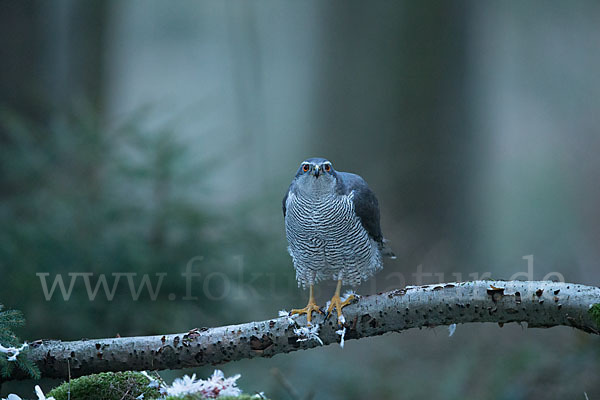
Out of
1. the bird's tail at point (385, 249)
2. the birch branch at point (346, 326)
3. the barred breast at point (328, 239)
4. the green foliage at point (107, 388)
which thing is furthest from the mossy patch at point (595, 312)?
the green foliage at point (107, 388)

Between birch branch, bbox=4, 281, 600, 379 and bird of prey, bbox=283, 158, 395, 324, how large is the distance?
212mm

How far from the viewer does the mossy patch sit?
2.02 metres

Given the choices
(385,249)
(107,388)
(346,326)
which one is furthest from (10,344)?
(385,249)

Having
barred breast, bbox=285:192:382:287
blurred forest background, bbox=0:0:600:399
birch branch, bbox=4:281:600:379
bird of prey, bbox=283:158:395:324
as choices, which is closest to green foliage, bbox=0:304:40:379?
birch branch, bbox=4:281:600:379

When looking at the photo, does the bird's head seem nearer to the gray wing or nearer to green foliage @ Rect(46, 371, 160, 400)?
the gray wing

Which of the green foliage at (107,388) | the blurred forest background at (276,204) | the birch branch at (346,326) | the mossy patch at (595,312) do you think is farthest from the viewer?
the blurred forest background at (276,204)

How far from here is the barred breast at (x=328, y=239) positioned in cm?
283

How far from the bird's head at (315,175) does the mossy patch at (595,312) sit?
1.31 metres

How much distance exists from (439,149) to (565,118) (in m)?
7.65

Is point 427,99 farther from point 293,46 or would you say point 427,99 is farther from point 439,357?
point 293,46

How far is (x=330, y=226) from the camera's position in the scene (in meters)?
2.84

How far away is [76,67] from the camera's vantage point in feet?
19.5

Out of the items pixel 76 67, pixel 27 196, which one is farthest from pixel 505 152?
pixel 27 196

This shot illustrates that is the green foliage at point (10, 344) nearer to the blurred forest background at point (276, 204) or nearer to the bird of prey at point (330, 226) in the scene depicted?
the bird of prey at point (330, 226)
